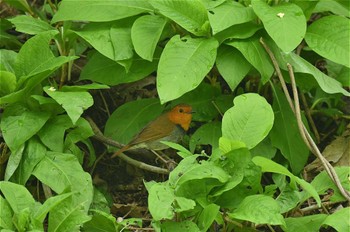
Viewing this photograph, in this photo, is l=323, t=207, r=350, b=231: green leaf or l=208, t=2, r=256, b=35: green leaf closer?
l=323, t=207, r=350, b=231: green leaf

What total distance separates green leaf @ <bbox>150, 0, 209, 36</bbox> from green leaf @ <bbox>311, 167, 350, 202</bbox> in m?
0.91

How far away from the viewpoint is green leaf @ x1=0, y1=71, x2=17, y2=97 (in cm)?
367

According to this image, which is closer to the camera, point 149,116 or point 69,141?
point 69,141

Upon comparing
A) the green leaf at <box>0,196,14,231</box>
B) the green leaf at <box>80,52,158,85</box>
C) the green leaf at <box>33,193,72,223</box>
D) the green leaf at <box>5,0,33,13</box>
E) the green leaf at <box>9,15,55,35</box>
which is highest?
the green leaf at <box>9,15,55,35</box>

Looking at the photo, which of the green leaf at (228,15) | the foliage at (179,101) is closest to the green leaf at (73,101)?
the foliage at (179,101)

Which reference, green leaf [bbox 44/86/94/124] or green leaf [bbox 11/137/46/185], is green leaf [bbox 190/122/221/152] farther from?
green leaf [bbox 11/137/46/185]

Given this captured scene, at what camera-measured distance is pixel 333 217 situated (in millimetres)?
3240

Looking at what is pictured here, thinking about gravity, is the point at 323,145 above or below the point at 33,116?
below

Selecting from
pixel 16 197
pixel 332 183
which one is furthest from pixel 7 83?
pixel 332 183

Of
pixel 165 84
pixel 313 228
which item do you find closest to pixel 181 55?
pixel 165 84

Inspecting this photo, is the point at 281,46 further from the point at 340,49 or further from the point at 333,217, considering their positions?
the point at 333,217

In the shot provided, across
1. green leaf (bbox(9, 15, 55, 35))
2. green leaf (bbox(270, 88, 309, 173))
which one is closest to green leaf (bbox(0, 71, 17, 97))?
green leaf (bbox(9, 15, 55, 35))

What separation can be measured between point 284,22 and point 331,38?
0.39m

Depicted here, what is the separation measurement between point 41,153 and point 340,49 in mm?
1552
